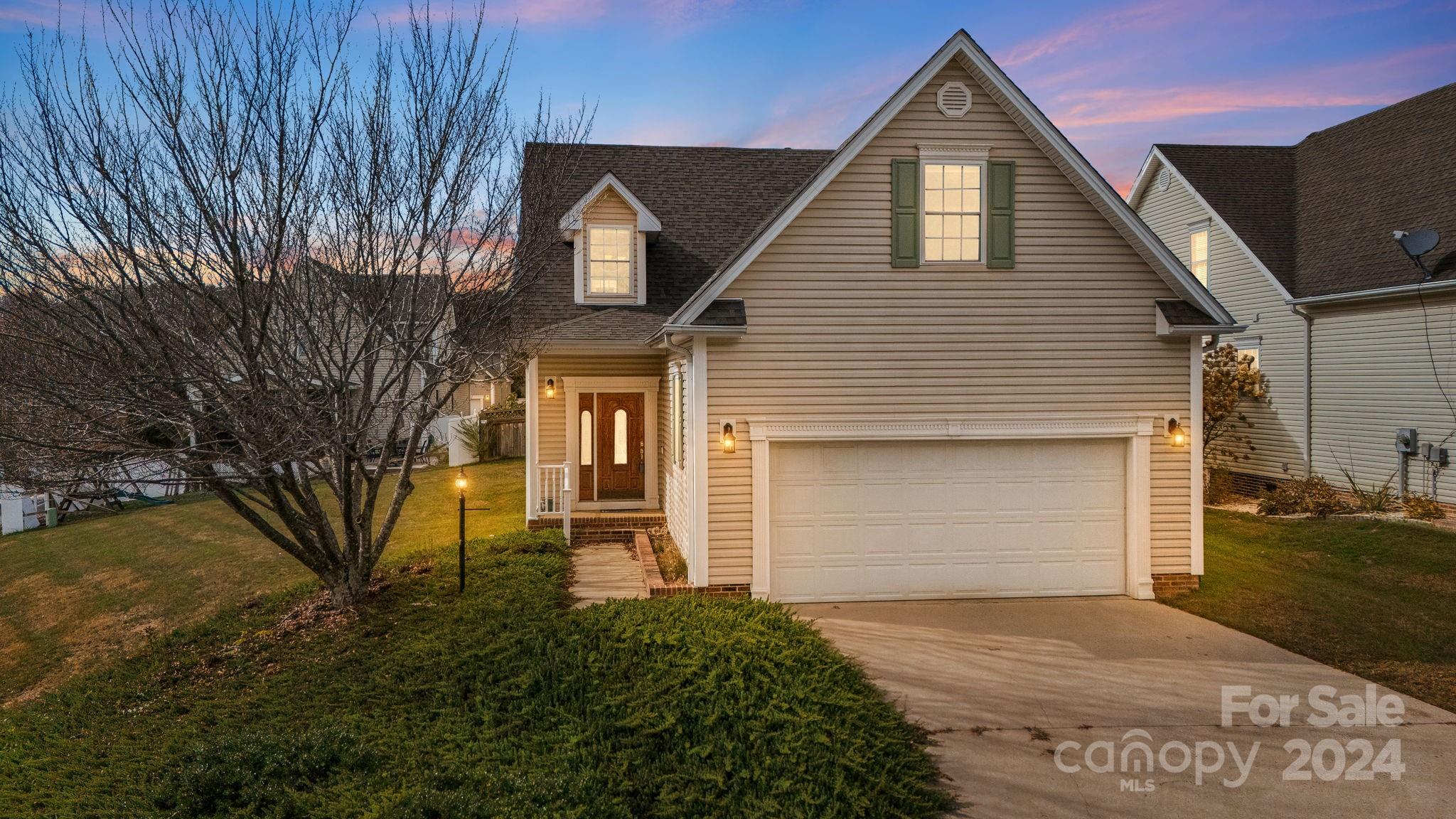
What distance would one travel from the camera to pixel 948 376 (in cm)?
974

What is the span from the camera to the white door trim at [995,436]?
31.2 ft

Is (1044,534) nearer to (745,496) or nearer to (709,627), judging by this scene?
(745,496)

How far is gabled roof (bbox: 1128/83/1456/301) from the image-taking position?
577 inches

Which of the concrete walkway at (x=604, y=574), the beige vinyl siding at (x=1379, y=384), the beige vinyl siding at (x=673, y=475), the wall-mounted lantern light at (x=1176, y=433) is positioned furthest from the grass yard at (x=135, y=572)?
the beige vinyl siding at (x=1379, y=384)

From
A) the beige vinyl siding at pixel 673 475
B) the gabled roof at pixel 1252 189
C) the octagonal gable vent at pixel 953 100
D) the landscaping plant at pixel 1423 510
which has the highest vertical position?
the gabled roof at pixel 1252 189

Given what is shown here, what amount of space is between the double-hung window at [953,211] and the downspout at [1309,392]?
10.4m

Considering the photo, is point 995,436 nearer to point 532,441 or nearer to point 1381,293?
point 532,441

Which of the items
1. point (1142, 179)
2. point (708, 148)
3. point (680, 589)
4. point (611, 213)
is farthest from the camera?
point (1142, 179)

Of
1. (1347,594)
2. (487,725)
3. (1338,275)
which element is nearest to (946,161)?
(1347,594)

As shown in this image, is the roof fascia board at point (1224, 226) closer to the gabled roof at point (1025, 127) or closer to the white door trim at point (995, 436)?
the gabled roof at point (1025, 127)

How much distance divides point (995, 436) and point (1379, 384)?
397 inches

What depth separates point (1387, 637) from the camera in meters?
8.35

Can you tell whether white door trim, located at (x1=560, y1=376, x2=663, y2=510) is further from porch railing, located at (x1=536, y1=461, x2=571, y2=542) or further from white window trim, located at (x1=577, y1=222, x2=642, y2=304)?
white window trim, located at (x1=577, y1=222, x2=642, y2=304)

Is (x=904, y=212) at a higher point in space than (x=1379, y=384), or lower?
Result: higher
